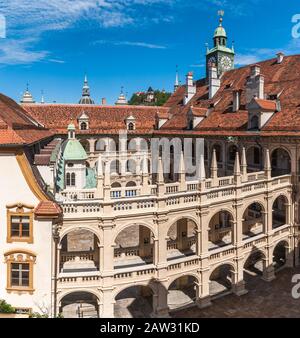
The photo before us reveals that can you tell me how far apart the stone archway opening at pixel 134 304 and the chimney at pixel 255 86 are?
2464cm

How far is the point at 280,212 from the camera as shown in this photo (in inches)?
1364

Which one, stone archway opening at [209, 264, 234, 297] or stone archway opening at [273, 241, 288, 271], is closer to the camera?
stone archway opening at [209, 264, 234, 297]

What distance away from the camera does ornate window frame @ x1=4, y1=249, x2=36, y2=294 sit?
20359 mm

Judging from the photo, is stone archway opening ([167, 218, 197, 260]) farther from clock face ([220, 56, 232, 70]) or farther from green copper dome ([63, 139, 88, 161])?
clock face ([220, 56, 232, 70])

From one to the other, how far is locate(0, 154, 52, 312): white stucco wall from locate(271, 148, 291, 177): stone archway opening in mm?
24667

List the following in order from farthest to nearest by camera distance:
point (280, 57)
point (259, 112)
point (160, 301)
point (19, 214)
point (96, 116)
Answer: point (96, 116), point (280, 57), point (259, 112), point (160, 301), point (19, 214)

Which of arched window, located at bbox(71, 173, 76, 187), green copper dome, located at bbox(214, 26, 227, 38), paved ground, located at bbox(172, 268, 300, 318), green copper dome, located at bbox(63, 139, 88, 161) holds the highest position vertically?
green copper dome, located at bbox(214, 26, 227, 38)

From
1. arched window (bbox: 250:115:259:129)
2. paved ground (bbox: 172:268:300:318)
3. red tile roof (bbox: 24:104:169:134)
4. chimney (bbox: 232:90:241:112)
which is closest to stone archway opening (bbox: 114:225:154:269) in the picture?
paved ground (bbox: 172:268:300:318)

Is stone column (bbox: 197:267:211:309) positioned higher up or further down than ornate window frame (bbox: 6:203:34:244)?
further down

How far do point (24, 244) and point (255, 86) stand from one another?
30.9 metres

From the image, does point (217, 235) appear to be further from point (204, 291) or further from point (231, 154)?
point (231, 154)

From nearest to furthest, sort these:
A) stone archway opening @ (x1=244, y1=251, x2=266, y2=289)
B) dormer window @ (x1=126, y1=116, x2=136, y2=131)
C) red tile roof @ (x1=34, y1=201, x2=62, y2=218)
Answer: red tile roof @ (x1=34, y1=201, x2=62, y2=218)
stone archway opening @ (x1=244, y1=251, x2=266, y2=289)
dormer window @ (x1=126, y1=116, x2=136, y2=131)

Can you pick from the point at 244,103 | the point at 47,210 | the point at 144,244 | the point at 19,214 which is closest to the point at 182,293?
the point at 144,244

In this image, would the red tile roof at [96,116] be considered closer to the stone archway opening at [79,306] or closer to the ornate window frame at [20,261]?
the stone archway opening at [79,306]
